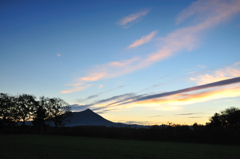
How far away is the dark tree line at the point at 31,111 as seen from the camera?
62750 mm

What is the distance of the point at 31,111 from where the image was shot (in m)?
68.9

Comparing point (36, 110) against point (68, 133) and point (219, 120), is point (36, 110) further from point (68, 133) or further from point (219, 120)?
point (219, 120)

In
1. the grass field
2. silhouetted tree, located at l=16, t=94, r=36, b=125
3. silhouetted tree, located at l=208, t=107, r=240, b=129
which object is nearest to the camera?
the grass field

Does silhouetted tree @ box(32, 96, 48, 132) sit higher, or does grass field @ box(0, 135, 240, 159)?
silhouetted tree @ box(32, 96, 48, 132)

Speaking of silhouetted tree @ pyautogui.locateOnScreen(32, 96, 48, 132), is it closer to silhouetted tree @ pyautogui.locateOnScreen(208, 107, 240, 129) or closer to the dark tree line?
the dark tree line

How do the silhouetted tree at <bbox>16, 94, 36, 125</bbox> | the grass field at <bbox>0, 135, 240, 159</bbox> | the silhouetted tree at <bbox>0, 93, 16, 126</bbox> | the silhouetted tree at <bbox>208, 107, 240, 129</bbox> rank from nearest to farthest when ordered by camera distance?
the grass field at <bbox>0, 135, 240, 159</bbox>
the silhouetted tree at <bbox>208, 107, 240, 129</bbox>
the silhouetted tree at <bbox>0, 93, 16, 126</bbox>
the silhouetted tree at <bbox>16, 94, 36, 125</bbox>

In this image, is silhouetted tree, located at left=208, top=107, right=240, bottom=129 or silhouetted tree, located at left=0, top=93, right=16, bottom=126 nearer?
silhouetted tree, located at left=208, top=107, right=240, bottom=129

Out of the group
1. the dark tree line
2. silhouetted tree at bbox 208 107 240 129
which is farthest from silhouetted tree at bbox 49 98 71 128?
silhouetted tree at bbox 208 107 240 129

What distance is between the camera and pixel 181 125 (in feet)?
86.8

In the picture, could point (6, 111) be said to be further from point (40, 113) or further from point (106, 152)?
point (106, 152)

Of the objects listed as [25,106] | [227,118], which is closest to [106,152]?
[227,118]

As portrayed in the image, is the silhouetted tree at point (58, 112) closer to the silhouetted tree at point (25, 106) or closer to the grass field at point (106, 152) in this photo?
the silhouetted tree at point (25, 106)

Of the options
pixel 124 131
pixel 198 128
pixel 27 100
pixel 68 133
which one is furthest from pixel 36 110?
pixel 198 128

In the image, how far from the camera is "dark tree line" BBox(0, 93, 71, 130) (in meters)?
62.8
